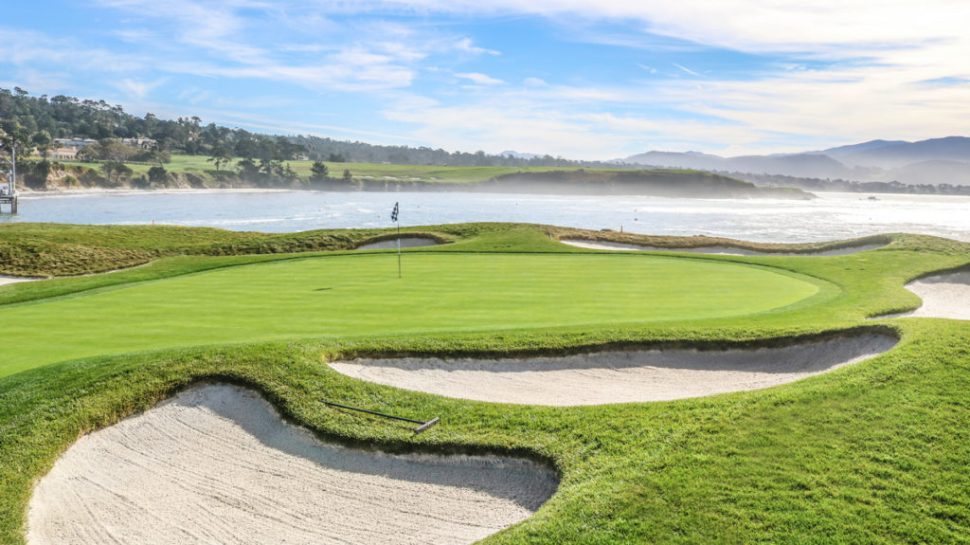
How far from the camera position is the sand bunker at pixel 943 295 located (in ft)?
56.3

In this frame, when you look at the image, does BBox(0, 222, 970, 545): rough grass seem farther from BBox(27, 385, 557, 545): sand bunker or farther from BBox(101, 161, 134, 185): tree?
BBox(101, 161, 134, 185): tree

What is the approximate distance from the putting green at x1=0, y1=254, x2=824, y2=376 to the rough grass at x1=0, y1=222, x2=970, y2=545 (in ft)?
4.21

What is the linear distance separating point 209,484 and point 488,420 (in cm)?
344

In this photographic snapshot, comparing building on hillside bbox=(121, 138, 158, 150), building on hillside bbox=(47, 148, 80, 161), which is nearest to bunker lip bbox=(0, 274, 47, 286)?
building on hillside bbox=(47, 148, 80, 161)

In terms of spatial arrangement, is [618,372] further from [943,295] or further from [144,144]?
[144,144]

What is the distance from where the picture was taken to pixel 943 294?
20.2 meters

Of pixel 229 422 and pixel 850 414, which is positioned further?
pixel 229 422

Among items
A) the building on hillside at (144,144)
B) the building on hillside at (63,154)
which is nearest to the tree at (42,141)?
the building on hillside at (63,154)

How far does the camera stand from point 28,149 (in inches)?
5118

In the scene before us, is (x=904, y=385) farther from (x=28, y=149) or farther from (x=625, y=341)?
(x=28, y=149)

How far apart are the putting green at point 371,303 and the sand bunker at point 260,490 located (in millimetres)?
2911

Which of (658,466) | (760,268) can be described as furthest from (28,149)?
(658,466)

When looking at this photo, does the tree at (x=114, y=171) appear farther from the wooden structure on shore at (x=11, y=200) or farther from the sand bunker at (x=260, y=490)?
the sand bunker at (x=260, y=490)

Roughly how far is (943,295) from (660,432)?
54.2 ft
